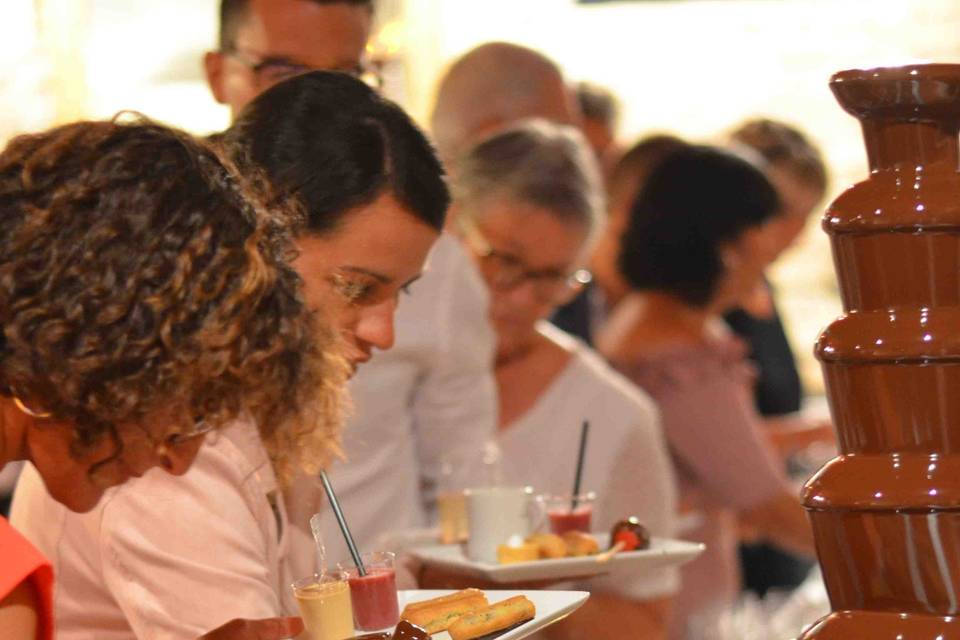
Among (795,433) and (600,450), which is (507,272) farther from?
(795,433)

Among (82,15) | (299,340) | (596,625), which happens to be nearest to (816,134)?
(82,15)

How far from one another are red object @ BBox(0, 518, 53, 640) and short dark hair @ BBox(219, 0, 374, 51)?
1104 millimetres

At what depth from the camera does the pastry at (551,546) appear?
187cm

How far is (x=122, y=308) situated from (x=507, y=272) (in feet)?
5.79

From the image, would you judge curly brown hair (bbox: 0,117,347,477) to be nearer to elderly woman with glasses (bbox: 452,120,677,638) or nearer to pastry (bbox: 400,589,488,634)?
pastry (bbox: 400,589,488,634)

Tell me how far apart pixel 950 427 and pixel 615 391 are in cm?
169

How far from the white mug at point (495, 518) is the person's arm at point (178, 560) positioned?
0.48m

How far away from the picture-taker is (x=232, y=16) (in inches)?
85.2

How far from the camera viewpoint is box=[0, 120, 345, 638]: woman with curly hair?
3.60ft

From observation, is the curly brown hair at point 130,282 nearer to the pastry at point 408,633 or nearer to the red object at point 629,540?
the pastry at point 408,633

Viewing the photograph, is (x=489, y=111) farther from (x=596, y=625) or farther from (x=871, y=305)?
(x=871, y=305)

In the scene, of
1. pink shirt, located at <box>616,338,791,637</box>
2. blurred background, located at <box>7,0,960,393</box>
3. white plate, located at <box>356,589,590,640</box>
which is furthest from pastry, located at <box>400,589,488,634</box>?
blurred background, located at <box>7,0,960,393</box>

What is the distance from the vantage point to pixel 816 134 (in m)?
5.84

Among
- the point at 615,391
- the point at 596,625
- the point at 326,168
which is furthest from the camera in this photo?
the point at 615,391
